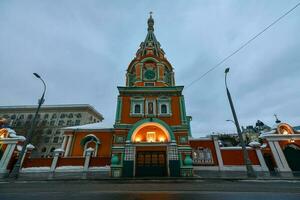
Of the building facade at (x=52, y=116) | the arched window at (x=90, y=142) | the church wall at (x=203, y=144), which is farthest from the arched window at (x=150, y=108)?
the building facade at (x=52, y=116)

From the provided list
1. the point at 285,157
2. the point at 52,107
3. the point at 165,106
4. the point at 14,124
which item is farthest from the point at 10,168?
the point at 14,124

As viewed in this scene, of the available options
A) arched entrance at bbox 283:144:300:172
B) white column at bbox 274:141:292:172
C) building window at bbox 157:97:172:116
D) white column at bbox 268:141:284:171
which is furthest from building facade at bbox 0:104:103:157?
arched entrance at bbox 283:144:300:172

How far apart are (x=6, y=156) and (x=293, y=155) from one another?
33880mm

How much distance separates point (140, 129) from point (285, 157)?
17.4 meters

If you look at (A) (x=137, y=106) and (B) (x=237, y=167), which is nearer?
(B) (x=237, y=167)

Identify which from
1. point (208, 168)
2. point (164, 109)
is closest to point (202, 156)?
point (208, 168)

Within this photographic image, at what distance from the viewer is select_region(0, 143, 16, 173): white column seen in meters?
16.1

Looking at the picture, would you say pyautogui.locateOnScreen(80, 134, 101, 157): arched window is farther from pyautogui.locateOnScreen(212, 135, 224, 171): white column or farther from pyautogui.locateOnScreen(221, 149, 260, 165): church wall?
pyautogui.locateOnScreen(221, 149, 260, 165): church wall

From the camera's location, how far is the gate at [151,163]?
50.0 feet

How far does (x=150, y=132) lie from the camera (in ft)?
57.3

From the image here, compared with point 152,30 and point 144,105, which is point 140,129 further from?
point 152,30

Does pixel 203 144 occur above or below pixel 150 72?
below

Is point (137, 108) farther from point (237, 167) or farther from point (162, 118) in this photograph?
point (237, 167)

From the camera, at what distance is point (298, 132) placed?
692 inches
